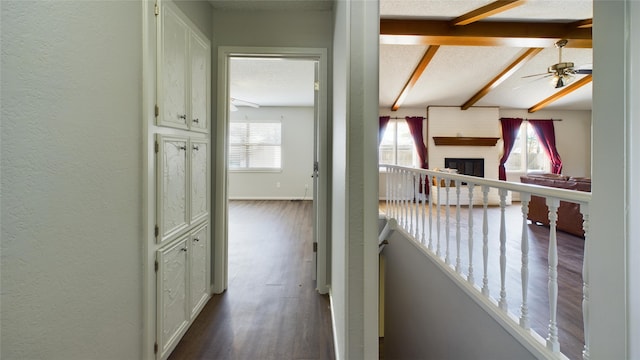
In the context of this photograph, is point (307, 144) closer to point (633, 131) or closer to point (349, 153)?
point (349, 153)

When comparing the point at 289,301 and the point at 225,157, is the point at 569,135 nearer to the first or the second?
the point at 289,301

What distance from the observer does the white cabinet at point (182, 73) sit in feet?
5.27

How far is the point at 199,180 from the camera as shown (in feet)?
7.00

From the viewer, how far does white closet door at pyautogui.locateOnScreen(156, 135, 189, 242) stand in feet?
5.23

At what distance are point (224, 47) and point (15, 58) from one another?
1753 mm

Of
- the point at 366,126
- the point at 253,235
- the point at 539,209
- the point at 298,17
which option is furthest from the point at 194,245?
the point at 539,209

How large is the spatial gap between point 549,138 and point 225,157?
869 cm

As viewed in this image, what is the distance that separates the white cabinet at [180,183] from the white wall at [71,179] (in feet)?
0.54

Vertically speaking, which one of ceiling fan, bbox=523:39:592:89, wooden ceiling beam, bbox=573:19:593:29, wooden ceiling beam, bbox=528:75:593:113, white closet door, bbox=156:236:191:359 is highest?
wooden ceiling beam, bbox=573:19:593:29

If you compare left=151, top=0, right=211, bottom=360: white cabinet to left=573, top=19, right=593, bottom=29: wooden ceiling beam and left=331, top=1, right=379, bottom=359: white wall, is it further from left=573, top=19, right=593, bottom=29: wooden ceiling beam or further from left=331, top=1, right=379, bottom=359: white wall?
left=573, top=19, right=593, bottom=29: wooden ceiling beam

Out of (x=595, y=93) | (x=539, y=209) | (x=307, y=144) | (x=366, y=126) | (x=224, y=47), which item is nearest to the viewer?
(x=595, y=93)

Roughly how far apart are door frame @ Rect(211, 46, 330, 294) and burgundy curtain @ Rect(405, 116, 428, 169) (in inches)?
224

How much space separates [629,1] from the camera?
67 centimetres

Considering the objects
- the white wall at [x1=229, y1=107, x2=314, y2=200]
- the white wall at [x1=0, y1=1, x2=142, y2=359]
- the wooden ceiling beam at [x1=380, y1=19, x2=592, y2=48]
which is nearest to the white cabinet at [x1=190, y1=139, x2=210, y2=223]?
the white wall at [x1=0, y1=1, x2=142, y2=359]
